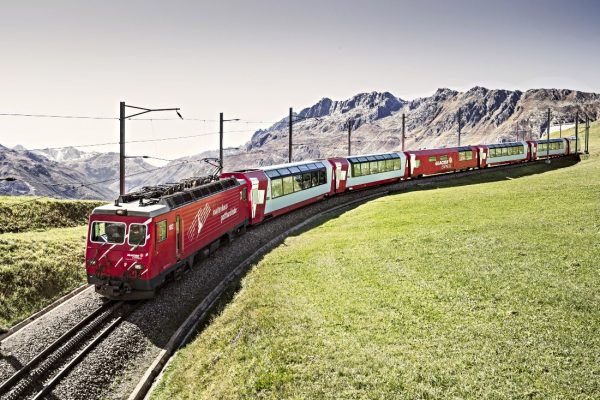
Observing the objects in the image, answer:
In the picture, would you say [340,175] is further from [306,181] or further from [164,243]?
[164,243]

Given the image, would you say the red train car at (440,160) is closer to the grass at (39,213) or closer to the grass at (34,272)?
the grass at (39,213)

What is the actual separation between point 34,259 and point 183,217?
9.15m

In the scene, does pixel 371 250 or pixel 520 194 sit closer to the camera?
pixel 371 250

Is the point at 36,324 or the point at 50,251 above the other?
the point at 50,251

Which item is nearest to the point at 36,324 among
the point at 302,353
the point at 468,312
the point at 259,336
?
the point at 259,336

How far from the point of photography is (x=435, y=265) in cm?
1958

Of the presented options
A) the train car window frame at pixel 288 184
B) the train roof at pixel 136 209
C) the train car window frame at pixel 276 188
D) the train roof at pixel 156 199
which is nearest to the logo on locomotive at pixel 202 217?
the train roof at pixel 156 199

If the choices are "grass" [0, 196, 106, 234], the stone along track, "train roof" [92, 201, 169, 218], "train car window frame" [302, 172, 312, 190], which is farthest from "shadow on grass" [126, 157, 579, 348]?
"grass" [0, 196, 106, 234]

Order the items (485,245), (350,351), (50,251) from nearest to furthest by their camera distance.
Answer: (350,351), (485,245), (50,251)

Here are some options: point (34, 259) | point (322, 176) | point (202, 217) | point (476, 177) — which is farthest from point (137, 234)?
point (476, 177)

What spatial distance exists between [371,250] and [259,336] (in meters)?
9.57

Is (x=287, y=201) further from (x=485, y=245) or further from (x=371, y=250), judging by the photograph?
(x=485, y=245)

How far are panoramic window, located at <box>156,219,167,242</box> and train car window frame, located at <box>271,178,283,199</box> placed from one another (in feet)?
48.9

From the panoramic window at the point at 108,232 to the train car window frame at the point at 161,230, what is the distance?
1.40 metres
